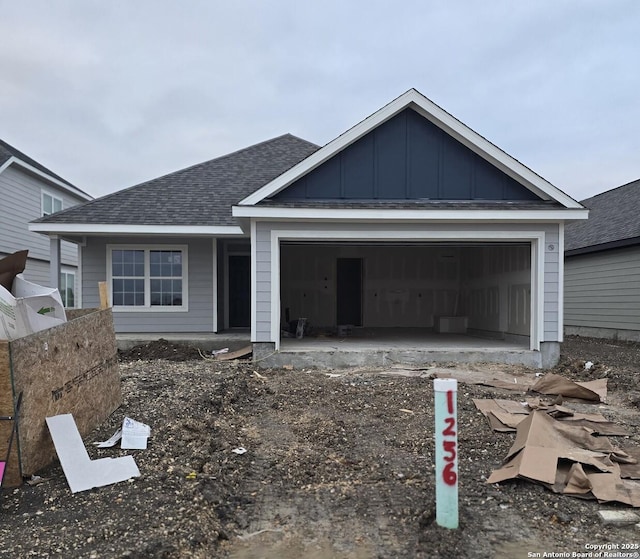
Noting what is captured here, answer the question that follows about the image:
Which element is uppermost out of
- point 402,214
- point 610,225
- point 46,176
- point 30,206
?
point 46,176

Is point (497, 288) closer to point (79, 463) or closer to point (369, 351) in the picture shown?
point (369, 351)

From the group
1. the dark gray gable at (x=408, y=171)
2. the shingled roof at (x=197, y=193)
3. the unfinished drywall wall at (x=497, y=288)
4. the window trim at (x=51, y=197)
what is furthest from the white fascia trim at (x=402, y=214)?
the window trim at (x=51, y=197)

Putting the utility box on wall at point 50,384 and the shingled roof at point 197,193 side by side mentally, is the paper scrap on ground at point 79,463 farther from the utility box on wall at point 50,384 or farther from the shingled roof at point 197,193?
the shingled roof at point 197,193

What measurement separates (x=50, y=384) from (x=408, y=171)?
7.67 m

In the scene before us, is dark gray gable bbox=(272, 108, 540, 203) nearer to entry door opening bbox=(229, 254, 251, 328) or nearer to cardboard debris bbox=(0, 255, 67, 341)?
entry door opening bbox=(229, 254, 251, 328)

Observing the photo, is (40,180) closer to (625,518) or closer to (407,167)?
(407,167)

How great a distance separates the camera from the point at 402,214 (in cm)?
934

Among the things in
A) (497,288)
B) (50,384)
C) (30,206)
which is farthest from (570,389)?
(30,206)

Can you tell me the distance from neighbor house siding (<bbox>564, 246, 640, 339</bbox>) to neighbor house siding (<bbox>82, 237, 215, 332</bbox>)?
38.7 ft

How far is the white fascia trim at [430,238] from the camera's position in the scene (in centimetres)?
946

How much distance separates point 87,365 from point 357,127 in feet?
22.2

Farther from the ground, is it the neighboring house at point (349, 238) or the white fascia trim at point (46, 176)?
the white fascia trim at point (46, 176)

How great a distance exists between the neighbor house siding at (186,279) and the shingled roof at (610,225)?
9.85 meters

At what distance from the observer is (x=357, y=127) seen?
9617 mm
